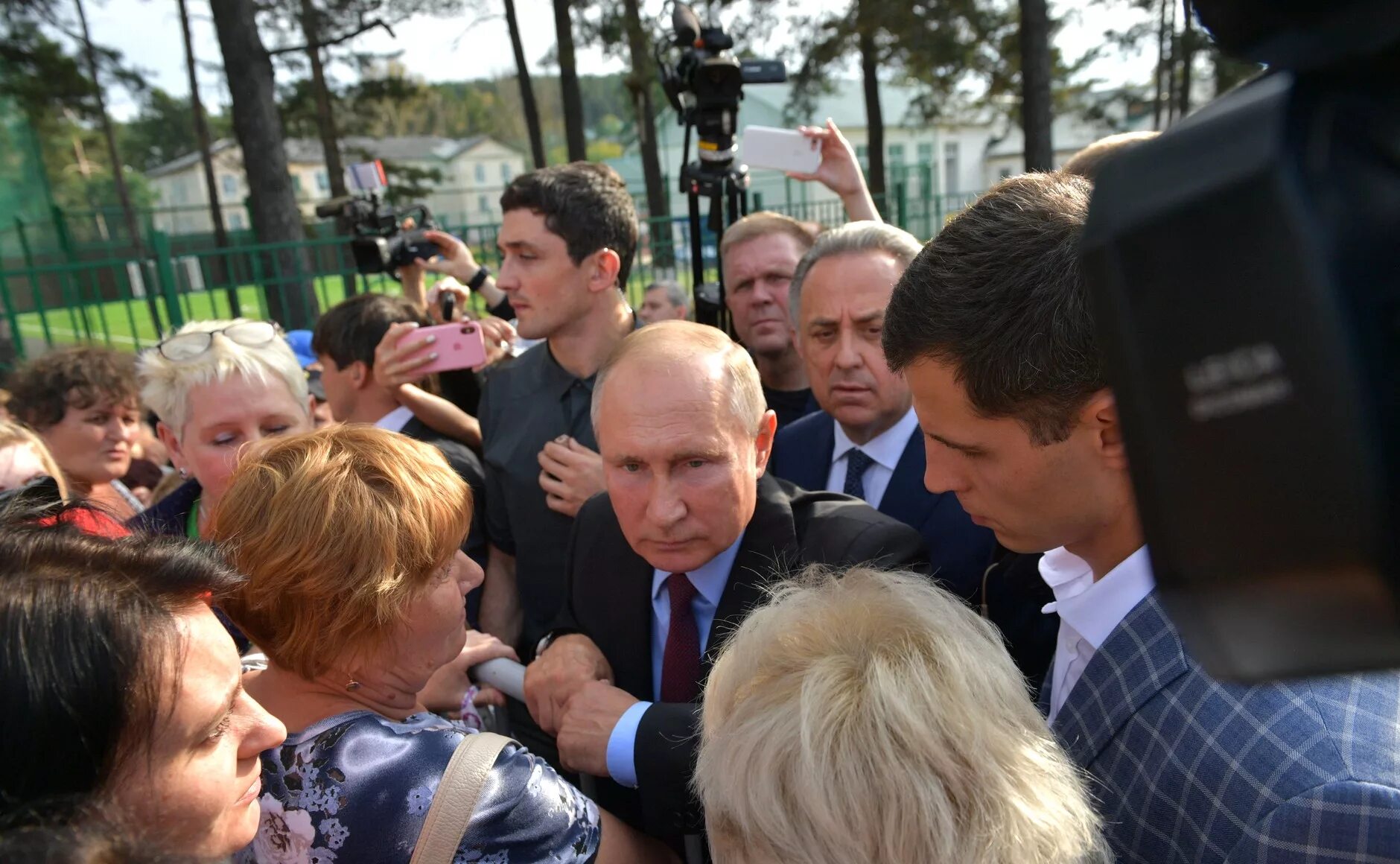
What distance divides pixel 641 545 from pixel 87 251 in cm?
1243

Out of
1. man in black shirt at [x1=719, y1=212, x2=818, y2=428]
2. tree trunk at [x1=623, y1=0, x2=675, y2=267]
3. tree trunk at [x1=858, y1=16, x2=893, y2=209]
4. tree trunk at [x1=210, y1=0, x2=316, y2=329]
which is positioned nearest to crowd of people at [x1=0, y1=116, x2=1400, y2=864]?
man in black shirt at [x1=719, y1=212, x2=818, y2=428]

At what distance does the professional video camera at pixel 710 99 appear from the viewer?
3.29 metres

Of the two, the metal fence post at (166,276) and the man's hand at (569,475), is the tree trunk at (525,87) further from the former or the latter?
the man's hand at (569,475)

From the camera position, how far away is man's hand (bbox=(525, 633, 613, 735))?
1951 mm

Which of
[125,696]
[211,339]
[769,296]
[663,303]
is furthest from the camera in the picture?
[663,303]

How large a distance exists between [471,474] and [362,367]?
65 cm

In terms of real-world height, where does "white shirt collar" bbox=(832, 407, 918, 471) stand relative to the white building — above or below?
below

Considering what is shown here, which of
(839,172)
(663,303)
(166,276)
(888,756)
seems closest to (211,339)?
(839,172)

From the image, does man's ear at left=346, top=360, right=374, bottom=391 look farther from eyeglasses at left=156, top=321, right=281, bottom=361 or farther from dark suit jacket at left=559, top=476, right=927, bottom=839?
dark suit jacket at left=559, top=476, right=927, bottom=839

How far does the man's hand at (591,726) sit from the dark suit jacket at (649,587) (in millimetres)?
89

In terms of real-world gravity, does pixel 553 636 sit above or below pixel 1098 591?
below

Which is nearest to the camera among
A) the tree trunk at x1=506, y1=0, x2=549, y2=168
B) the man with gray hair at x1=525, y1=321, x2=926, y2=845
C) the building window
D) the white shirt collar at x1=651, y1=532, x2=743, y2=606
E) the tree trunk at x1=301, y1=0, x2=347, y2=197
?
the man with gray hair at x1=525, y1=321, x2=926, y2=845

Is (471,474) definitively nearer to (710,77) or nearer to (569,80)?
(710,77)

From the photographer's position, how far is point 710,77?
3.29m
